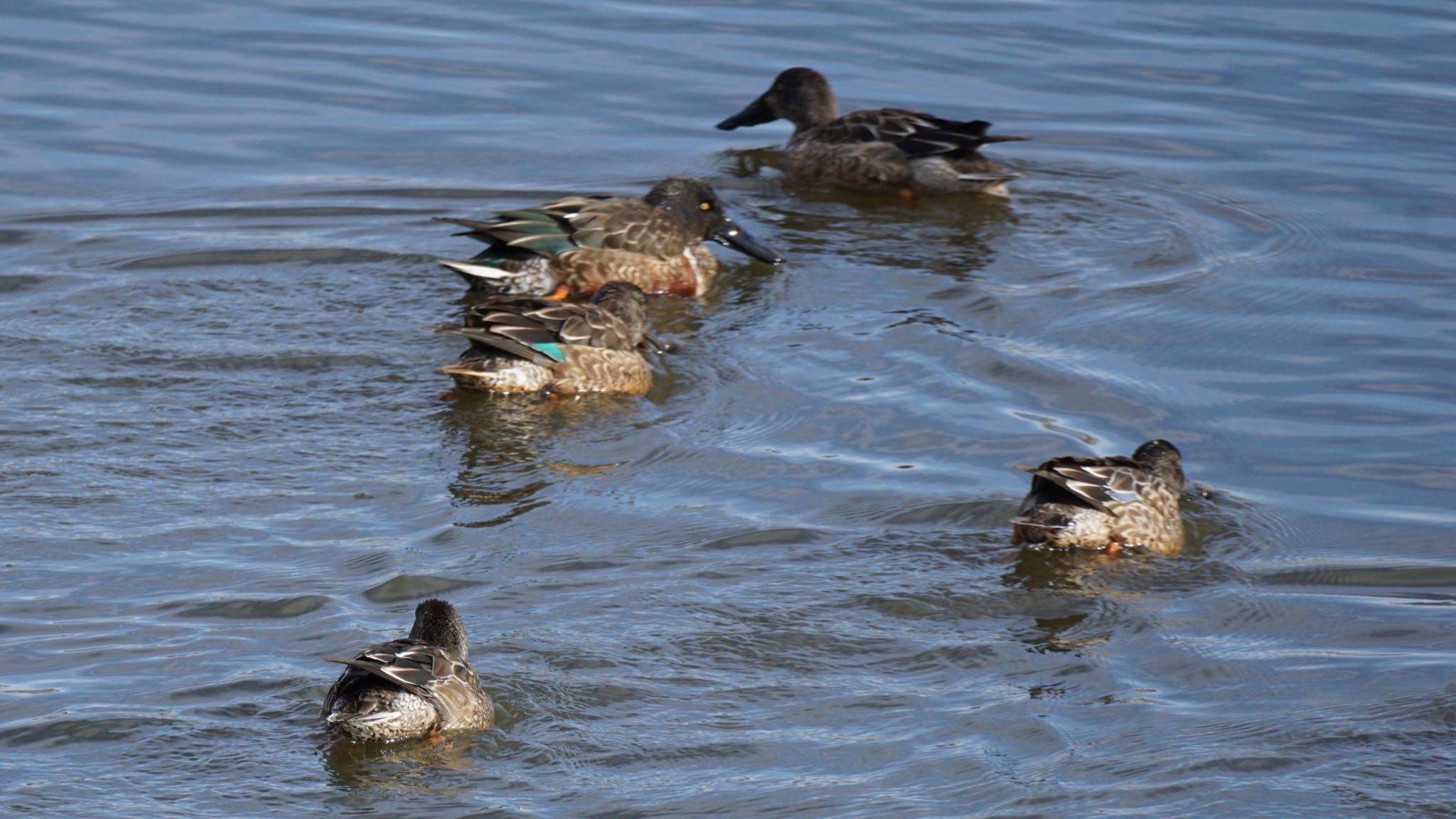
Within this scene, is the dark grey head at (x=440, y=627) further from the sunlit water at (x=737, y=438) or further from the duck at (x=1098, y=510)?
the duck at (x=1098, y=510)

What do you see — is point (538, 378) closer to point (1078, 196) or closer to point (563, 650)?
point (563, 650)

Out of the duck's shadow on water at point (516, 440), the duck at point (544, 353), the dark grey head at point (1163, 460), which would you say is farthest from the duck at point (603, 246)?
the dark grey head at point (1163, 460)

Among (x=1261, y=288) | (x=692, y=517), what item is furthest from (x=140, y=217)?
(x=1261, y=288)

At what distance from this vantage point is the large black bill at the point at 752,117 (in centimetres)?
1471

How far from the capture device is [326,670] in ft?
21.2

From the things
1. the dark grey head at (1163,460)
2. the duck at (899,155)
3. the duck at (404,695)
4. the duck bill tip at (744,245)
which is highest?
the duck at (899,155)

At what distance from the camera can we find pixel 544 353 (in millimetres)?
9789

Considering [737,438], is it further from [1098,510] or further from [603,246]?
[603,246]

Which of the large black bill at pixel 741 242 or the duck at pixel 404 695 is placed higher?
the large black bill at pixel 741 242

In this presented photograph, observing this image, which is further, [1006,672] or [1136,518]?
[1136,518]

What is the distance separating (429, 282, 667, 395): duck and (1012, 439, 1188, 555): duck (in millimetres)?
2609

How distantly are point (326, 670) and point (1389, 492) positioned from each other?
17.5 ft

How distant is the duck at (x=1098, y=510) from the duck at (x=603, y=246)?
4.05 m

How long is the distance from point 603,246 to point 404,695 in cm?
599
